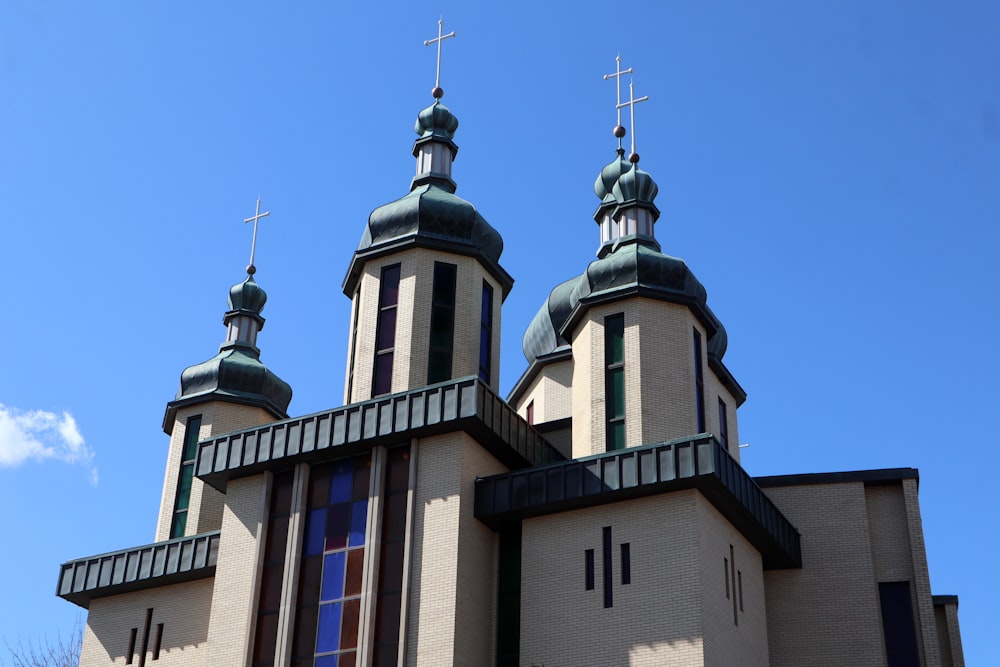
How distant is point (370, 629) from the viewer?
25.7 meters

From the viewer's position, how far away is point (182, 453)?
1406 inches

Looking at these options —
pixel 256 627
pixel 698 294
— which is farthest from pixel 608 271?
pixel 256 627

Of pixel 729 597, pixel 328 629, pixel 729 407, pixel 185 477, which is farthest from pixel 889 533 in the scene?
Result: pixel 185 477

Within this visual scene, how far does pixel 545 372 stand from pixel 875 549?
11.8 m

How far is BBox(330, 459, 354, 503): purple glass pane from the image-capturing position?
27734mm

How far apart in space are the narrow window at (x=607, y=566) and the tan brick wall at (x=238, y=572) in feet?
24.0

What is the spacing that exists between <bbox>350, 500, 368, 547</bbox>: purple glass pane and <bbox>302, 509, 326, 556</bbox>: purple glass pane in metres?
0.74

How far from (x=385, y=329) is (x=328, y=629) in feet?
24.3

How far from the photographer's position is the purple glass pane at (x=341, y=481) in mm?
27734

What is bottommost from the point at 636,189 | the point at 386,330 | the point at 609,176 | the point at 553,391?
the point at 386,330

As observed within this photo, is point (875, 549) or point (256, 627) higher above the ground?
point (875, 549)

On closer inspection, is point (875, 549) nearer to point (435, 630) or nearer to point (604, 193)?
point (435, 630)

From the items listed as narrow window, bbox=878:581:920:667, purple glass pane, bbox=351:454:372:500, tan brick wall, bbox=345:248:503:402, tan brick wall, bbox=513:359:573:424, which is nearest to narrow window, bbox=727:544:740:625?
narrow window, bbox=878:581:920:667

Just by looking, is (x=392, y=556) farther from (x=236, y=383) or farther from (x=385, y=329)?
(x=236, y=383)
